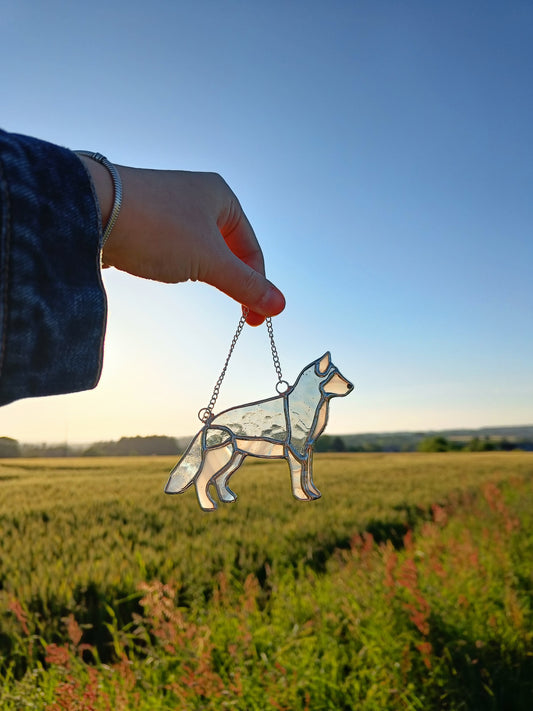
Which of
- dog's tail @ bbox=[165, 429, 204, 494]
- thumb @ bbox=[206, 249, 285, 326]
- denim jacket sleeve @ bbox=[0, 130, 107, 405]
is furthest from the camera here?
dog's tail @ bbox=[165, 429, 204, 494]

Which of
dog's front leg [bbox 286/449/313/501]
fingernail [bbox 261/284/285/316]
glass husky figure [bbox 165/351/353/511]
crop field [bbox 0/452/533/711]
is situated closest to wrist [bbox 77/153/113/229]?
fingernail [bbox 261/284/285/316]

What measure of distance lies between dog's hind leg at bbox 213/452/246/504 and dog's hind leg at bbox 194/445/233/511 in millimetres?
21

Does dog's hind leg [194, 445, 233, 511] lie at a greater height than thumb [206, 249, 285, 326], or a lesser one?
lesser

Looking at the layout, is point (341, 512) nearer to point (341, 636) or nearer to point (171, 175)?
point (341, 636)

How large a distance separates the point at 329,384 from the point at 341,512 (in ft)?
33.7

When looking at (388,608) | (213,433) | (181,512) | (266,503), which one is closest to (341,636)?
(388,608)

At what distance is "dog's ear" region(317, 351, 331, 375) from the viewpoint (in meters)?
2.54

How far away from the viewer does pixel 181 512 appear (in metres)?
11.1

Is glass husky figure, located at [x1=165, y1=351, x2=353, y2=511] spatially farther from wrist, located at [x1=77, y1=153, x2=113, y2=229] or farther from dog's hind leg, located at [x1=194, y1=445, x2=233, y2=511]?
wrist, located at [x1=77, y1=153, x2=113, y2=229]

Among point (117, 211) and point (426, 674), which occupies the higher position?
point (117, 211)

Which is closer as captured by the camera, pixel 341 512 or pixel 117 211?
pixel 117 211

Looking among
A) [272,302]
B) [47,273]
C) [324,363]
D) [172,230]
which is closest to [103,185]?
[172,230]

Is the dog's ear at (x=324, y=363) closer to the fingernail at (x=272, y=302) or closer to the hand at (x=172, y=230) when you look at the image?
the fingernail at (x=272, y=302)

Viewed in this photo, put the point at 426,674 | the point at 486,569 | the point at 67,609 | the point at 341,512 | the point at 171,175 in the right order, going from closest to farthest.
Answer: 1. the point at 171,175
2. the point at 426,674
3. the point at 67,609
4. the point at 486,569
5. the point at 341,512
